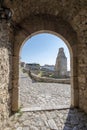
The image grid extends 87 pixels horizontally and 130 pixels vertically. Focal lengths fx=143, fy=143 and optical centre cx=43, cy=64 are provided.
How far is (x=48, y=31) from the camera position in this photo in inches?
166

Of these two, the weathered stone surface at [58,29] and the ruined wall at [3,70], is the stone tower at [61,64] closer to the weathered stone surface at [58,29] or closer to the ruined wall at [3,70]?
the weathered stone surface at [58,29]

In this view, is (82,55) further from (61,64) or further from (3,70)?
(61,64)

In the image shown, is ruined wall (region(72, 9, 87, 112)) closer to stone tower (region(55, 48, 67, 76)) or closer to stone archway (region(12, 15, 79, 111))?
stone archway (region(12, 15, 79, 111))

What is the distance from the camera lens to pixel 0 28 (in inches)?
101

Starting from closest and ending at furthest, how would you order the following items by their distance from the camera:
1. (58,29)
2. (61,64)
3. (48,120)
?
(48,120) → (58,29) → (61,64)

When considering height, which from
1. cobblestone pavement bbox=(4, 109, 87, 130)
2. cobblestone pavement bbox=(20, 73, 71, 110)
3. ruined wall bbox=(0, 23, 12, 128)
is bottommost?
cobblestone pavement bbox=(4, 109, 87, 130)

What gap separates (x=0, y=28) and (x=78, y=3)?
1.96 meters

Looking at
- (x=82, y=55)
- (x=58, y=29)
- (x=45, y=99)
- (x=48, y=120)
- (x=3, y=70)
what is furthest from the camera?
(x=45, y=99)

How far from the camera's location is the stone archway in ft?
13.0

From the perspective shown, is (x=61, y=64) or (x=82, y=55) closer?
(x=82, y=55)

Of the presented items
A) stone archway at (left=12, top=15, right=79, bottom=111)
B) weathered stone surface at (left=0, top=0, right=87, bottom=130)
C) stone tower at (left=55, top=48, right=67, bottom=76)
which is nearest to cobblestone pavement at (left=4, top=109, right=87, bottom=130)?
weathered stone surface at (left=0, top=0, right=87, bottom=130)

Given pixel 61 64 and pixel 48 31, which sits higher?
pixel 48 31

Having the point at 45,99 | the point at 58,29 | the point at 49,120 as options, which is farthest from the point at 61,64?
the point at 49,120

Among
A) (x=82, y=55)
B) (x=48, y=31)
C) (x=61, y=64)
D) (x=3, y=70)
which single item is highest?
(x=48, y=31)
